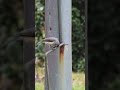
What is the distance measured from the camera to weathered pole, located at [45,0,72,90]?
993mm

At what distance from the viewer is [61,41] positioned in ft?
3.36

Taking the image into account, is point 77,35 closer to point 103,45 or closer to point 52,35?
point 103,45

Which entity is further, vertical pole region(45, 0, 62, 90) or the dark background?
the dark background

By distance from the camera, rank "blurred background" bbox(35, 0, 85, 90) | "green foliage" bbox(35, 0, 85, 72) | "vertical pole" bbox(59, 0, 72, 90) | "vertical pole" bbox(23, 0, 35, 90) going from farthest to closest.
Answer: "blurred background" bbox(35, 0, 85, 90) → "green foliage" bbox(35, 0, 85, 72) → "vertical pole" bbox(23, 0, 35, 90) → "vertical pole" bbox(59, 0, 72, 90)

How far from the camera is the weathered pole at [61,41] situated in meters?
0.99

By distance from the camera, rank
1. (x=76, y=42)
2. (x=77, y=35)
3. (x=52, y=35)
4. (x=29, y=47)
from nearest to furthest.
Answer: (x=52, y=35) → (x=29, y=47) → (x=77, y=35) → (x=76, y=42)

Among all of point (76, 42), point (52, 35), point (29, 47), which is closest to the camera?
point (52, 35)

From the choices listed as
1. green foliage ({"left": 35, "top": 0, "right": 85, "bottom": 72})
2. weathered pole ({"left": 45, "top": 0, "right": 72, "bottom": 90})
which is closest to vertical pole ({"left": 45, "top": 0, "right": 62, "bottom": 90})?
weathered pole ({"left": 45, "top": 0, "right": 72, "bottom": 90})

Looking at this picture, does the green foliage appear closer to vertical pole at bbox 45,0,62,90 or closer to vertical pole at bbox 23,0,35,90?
vertical pole at bbox 23,0,35,90

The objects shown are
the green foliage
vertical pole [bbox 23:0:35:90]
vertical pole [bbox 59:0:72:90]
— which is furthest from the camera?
the green foliage

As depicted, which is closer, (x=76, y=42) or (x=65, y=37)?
→ (x=65, y=37)

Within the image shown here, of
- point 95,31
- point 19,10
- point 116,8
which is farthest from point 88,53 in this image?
point 19,10

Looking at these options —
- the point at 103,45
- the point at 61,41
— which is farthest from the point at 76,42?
the point at 61,41

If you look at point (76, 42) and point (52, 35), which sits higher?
point (52, 35)
